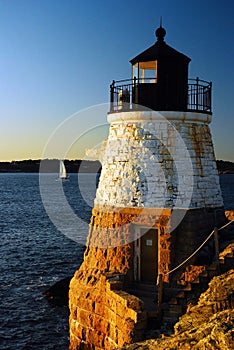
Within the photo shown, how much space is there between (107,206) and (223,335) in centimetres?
833

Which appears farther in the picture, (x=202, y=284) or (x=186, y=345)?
(x=202, y=284)

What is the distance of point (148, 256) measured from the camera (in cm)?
1349

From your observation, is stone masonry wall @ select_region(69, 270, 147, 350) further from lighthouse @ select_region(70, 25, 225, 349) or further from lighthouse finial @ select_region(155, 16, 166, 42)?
lighthouse finial @ select_region(155, 16, 166, 42)

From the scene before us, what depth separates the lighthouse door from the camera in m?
13.5

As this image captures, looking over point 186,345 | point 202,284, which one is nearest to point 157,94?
point 202,284

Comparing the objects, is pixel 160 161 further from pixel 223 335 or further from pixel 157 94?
pixel 223 335

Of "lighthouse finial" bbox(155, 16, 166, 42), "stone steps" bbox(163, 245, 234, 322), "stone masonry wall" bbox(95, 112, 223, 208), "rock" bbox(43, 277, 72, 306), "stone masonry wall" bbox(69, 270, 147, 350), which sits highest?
"lighthouse finial" bbox(155, 16, 166, 42)

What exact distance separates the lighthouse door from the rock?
36.0 ft

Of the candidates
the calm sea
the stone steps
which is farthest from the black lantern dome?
the calm sea

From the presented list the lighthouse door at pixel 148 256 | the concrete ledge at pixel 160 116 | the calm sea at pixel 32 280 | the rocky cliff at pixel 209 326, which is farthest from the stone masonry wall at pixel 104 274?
the calm sea at pixel 32 280

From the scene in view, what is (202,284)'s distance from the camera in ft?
37.1

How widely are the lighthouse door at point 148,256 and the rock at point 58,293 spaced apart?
432 inches

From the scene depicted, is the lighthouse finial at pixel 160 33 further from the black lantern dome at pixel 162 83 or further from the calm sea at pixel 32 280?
the calm sea at pixel 32 280

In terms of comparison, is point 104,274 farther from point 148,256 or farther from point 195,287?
point 195,287
